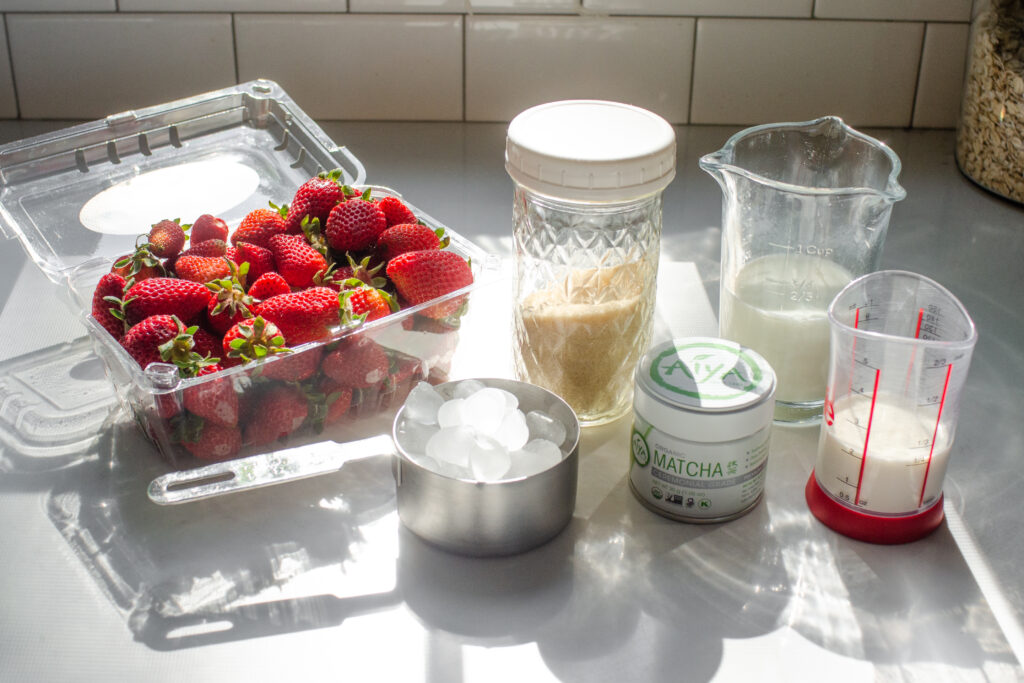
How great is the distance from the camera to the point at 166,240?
0.83m

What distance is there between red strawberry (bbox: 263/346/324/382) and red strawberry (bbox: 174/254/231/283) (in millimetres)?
102

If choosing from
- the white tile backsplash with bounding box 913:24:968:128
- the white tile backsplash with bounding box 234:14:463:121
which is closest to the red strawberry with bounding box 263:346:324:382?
the white tile backsplash with bounding box 234:14:463:121

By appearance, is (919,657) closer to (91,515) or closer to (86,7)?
(91,515)

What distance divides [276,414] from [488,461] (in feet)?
0.57

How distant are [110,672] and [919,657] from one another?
483mm

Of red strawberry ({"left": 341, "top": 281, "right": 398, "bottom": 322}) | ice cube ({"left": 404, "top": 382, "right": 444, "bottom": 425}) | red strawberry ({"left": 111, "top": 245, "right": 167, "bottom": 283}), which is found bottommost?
ice cube ({"left": 404, "top": 382, "right": 444, "bottom": 425})

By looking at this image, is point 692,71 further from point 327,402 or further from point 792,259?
point 327,402

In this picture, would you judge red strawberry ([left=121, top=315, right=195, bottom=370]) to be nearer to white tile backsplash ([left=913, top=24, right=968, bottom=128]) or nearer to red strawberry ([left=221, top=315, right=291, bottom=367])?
red strawberry ([left=221, top=315, right=291, bottom=367])

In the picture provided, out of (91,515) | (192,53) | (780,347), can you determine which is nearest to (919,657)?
(780,347)

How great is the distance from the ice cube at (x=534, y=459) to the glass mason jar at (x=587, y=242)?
112 millimetres

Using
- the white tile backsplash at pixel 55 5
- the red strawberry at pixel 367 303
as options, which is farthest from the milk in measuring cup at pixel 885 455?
the white tile backsplash at pixel 55 5

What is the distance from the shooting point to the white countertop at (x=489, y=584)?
65cm

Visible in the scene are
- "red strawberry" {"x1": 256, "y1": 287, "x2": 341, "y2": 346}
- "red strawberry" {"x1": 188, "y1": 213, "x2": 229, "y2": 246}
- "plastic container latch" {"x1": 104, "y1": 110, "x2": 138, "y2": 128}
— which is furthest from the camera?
"plastic container latch" {"x1": 104, "y1": 110, "x2": 138, "y2": 128}

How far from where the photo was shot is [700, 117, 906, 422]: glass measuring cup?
2.60 feet
